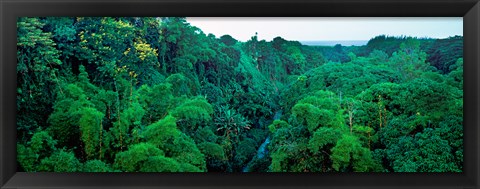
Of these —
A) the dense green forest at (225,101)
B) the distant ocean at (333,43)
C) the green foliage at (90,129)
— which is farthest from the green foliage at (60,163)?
the distant ocean at (333,43)

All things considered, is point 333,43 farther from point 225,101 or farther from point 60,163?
point 60,163

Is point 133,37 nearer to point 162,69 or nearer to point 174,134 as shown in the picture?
point 162,69

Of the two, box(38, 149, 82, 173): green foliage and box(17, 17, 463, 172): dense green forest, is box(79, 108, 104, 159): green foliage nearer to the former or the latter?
box(17, 17, 463, 172): dense green forest
